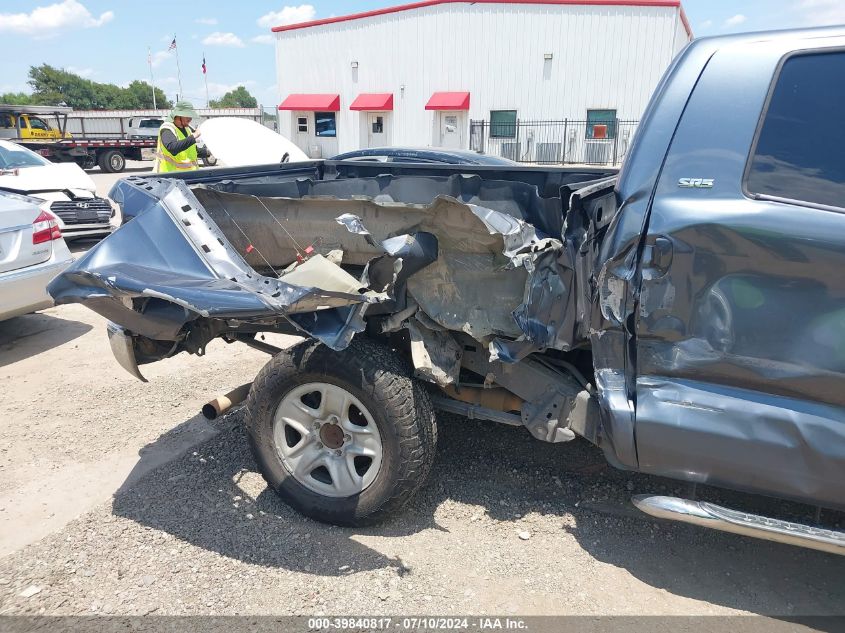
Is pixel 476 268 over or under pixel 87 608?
over

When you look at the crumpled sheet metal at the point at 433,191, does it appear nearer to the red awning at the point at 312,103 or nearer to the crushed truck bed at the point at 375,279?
the crushed truck bed at the point at 375,279

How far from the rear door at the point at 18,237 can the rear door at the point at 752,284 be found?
5.05 m

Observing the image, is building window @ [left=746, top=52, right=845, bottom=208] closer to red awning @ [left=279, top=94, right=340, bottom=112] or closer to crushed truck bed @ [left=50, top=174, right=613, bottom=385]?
crushed truck bed @ [left=50, top=174, right=613, bottom=385]

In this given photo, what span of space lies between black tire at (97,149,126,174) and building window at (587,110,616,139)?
1893 centimetres

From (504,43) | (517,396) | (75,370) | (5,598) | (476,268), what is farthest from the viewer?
(504,43)

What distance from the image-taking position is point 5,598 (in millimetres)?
2604

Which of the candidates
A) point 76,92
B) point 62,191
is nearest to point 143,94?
point 76,92

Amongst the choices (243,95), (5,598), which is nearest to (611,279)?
(5,598)

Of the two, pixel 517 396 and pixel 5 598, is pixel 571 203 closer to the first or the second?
pixel 517 396

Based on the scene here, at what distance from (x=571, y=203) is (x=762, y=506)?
1807 millimetres

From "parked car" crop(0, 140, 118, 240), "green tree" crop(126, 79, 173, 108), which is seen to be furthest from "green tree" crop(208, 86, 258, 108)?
"parked car" crop(0, 140, 118, 240)

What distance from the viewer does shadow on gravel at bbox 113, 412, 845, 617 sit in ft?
8.86

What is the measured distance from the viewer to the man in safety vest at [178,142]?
6859 millimetres

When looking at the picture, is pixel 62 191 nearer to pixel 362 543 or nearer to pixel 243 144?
pixel 243 144
